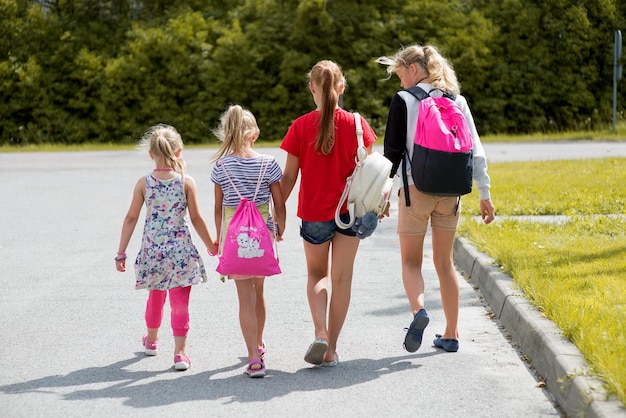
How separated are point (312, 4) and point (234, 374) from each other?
25.1 metres

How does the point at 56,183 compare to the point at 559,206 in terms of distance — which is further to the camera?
the point at 56,183

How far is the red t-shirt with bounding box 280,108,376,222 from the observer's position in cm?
550

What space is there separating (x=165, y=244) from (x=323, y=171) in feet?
3.51

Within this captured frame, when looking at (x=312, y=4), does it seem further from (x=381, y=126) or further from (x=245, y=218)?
(x=245, y=218)

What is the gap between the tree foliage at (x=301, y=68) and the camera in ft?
97.2

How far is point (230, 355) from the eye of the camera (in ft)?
19.5

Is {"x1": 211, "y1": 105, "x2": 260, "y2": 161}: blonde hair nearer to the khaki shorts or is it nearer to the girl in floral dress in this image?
the girl in floral dress

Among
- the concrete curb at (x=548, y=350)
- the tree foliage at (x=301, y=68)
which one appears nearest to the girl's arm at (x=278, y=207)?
the concrete curb at (x=548, y=350)

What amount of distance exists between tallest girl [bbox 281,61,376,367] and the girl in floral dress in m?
0.65

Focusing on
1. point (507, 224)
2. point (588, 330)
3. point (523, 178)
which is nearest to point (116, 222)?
point (507, 224)

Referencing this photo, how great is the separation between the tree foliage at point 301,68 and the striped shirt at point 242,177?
2382 centimetres

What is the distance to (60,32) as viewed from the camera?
32.1 meters

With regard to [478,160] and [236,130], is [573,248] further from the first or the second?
[236,130]

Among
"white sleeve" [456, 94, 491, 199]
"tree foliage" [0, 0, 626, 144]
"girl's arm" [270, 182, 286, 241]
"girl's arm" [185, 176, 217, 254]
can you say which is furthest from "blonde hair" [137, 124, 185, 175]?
"tree foliage" [0, 0, 626, 144]
